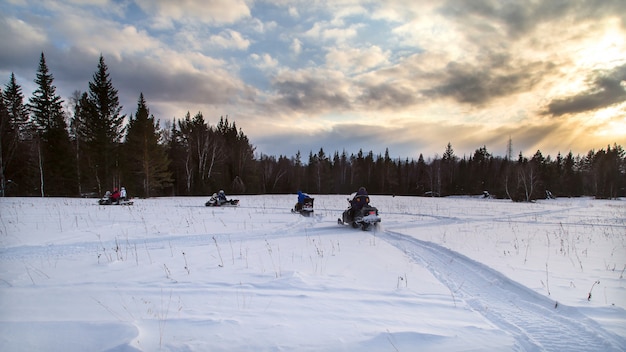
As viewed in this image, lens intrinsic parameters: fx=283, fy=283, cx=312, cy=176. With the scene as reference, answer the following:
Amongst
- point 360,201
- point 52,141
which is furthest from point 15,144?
point 360,201

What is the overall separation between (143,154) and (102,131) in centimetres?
488

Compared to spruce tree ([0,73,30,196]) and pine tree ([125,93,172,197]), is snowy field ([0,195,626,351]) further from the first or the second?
pine tree ([125,93,172,197])

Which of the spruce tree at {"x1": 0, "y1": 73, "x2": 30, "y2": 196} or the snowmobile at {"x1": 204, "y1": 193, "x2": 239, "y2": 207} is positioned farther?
the spruce tree at {"x1": 0, "y1": 73, "x2": 30, "y2": 196}

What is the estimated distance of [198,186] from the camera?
40250 millimetres

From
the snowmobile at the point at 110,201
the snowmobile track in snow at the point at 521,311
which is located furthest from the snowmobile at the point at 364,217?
the snowmobile at the point at 110,201

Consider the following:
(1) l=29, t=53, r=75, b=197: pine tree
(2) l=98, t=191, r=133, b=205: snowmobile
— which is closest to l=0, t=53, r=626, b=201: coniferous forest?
(1) l=29, t=53, r=75, b=197: pine tree

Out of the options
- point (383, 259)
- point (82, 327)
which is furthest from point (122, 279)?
point (383, 259)

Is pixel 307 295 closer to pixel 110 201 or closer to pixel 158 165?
pixel 110 201

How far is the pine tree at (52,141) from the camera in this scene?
1174 inches

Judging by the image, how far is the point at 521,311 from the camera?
13.0 ft

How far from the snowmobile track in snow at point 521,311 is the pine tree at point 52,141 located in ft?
126

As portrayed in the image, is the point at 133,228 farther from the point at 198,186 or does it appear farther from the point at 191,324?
the point at 198,186

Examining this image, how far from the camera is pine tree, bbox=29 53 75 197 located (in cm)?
2981

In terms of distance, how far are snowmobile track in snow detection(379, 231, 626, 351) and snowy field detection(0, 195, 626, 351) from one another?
0.8 inches
